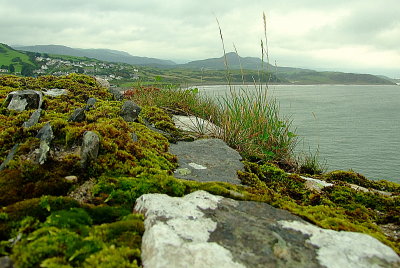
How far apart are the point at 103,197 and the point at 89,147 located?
85 centimetres

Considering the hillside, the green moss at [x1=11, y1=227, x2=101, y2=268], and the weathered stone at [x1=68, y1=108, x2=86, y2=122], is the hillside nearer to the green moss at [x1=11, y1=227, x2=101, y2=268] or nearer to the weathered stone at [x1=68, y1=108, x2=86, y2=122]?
the weathered stone at [x1=68, y1=108, x2=86, y2=122]

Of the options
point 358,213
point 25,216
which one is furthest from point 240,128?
point 25,216

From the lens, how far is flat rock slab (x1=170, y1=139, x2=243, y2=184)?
4816mm

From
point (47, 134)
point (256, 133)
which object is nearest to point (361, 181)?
point (256, 133)

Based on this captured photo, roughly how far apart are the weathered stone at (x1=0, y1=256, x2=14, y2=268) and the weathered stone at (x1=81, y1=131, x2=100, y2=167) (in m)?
1.76

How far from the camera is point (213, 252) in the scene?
2152 mm

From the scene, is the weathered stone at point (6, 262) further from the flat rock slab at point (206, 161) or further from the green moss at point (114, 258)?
the flat rock slab at point (206, 161)

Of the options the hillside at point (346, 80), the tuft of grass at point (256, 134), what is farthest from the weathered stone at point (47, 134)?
the hillside at point (346, 80)

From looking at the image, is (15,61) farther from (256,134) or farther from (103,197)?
(103,197)

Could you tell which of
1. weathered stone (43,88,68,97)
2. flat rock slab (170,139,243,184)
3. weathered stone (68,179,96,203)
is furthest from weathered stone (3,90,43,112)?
weathered stone (68,179,96,203)

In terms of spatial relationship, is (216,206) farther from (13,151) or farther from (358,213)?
(13,151)

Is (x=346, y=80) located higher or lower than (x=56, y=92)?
higher

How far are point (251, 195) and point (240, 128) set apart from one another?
4363 mm

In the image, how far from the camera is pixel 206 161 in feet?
19.0
